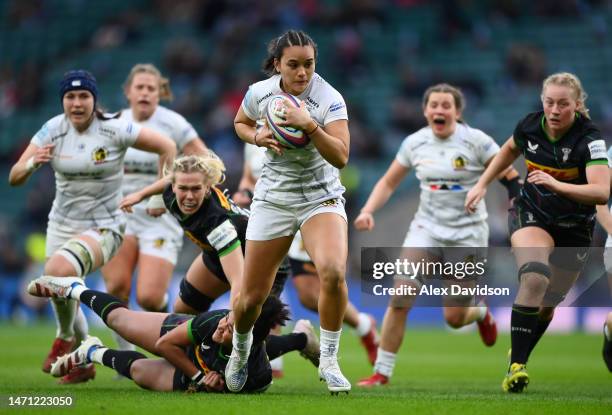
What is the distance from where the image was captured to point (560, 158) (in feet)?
25.2

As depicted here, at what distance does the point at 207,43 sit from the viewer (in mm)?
23562

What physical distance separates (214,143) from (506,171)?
11961 millimetres

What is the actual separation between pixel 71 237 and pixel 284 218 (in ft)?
9.46

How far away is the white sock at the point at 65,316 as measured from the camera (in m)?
8.52

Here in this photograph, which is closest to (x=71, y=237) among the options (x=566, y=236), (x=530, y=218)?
(x=530, y=218)

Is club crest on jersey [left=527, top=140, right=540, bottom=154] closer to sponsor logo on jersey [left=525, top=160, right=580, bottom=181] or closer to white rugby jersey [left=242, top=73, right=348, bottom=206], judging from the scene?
sponsor logo on jersey [left=525, top=160, right=580, bottom=181]

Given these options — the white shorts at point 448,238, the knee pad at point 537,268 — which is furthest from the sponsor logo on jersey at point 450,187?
the knee pad at point 537,268

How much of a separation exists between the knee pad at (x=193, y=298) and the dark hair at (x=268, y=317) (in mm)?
1264

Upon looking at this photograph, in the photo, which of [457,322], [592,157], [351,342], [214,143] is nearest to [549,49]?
[214,143]

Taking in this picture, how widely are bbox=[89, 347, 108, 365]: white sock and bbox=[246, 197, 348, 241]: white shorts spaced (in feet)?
5.42

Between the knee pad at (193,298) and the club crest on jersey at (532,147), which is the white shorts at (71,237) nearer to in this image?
the knee pad at (193,298)

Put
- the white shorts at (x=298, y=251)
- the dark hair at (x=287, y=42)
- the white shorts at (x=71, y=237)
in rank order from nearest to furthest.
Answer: the dark hair at (x=287, y=42) < the white shorts at (x=71, y=237) < the white shorts at (x=298, y=251)

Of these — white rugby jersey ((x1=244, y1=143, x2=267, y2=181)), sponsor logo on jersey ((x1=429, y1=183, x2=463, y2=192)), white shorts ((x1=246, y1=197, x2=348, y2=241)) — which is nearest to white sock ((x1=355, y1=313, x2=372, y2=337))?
sponsor logo on jersey ((x1=429, y1=183, x2=463, y2=192))

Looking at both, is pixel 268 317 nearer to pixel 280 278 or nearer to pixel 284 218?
pixel 284 218
